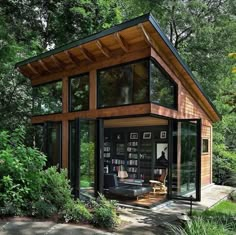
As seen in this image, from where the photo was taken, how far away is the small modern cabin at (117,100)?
23.8 ft

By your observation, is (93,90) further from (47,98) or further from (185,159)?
(185,159)

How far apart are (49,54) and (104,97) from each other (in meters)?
2.31

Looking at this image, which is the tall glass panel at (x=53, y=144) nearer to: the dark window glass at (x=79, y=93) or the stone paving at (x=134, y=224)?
the dark window glass at (x=79, y=93)

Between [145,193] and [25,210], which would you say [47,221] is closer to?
[25,210]

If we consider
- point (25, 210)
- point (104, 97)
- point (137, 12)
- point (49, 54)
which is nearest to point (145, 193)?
point (104, 97)

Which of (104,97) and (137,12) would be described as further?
(137,12)

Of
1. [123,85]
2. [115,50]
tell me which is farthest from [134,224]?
[115,50]

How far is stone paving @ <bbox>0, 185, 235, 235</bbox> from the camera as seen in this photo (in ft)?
15.7

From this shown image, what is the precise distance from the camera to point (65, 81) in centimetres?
949

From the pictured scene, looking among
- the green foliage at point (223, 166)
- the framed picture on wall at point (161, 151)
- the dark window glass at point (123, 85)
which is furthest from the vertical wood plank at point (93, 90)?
the green foliage at point (223, 166)

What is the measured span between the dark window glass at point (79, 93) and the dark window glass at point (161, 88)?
7.25 feet

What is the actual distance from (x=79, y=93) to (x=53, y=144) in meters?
1.89

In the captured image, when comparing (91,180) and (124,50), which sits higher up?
(124,50)

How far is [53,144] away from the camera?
370 inches
